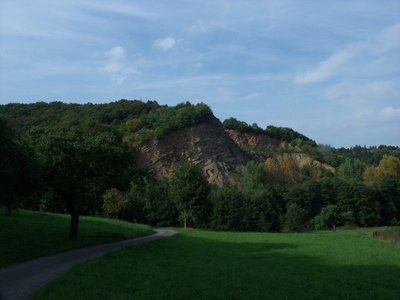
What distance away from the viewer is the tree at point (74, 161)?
77.6ft

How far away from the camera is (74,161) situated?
78.4ft

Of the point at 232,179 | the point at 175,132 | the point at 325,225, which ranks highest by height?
the point at 175,132

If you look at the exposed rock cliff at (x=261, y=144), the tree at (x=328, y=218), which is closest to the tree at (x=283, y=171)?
the exposed rock cliff at (x=261, y=144)

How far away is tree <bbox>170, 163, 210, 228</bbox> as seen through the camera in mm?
51719

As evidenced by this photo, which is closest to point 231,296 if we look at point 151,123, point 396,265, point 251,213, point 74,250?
point 396,265

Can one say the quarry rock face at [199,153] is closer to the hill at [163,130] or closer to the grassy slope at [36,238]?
the hill at [163,130]

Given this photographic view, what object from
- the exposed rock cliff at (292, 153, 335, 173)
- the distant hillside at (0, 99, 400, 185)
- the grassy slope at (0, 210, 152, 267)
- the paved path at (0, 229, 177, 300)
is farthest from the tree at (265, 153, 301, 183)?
the paved path at (0, 229, 177, 300)

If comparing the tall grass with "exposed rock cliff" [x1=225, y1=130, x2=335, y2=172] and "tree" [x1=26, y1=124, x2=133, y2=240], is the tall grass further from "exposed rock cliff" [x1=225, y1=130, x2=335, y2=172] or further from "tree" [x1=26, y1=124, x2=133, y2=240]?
"exposed rock cliff" [x1=225, y1=130, x2=335, y2=172]

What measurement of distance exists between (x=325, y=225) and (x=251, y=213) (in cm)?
1579

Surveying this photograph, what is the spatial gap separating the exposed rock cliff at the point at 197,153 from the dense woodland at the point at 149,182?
2.45 m

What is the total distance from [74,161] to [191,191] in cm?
2904

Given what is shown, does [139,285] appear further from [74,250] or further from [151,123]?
[151,123]

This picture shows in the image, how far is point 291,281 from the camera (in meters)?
12.7

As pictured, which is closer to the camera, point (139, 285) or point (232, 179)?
point (139, 285)
